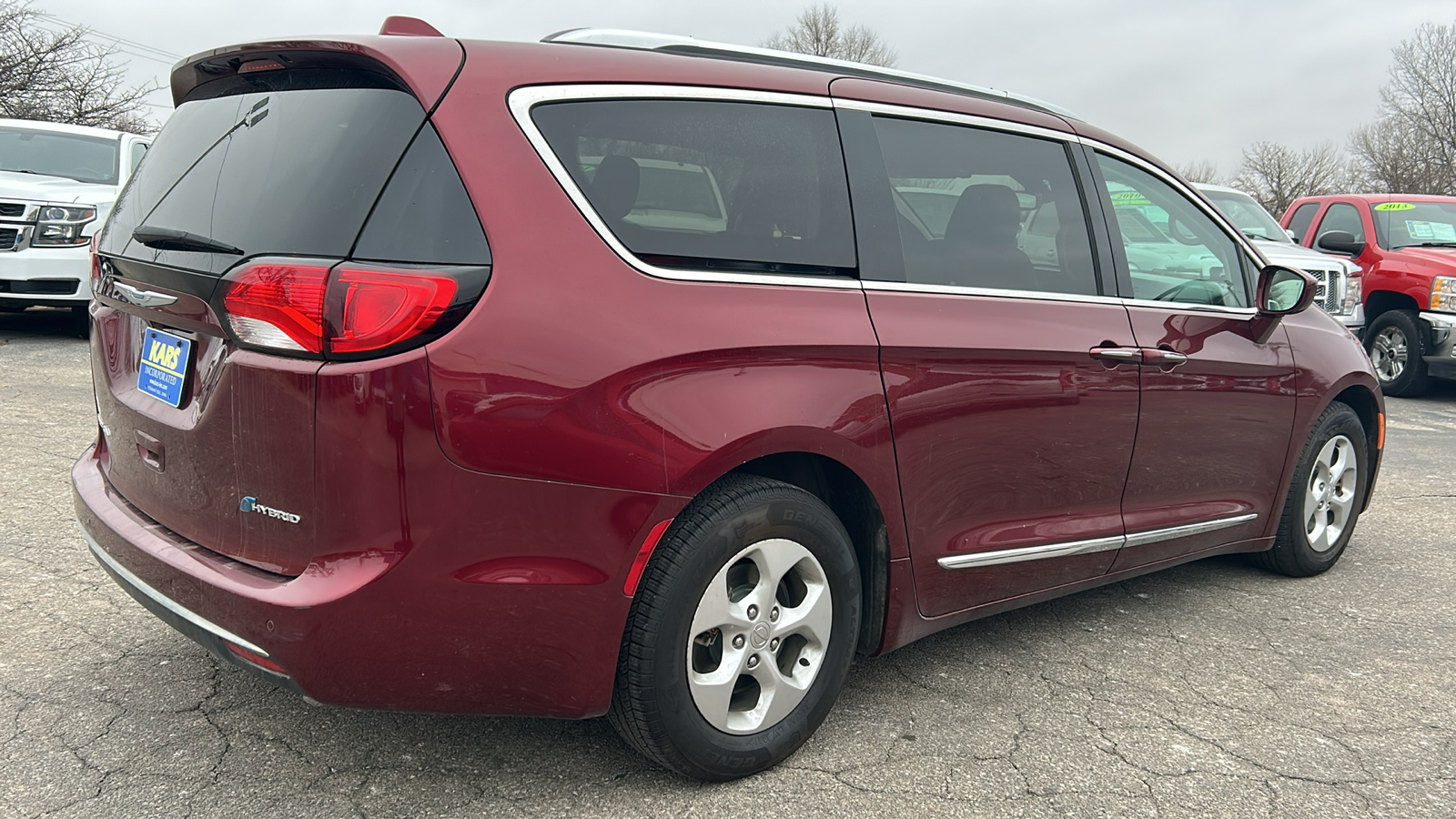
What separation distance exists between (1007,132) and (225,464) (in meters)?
2.31

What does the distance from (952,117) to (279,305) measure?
1.91 m

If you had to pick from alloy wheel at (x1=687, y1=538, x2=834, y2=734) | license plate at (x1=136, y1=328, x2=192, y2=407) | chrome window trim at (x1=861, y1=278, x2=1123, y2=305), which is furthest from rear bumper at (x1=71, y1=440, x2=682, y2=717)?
chrome window trim at (x1=861, y1=278, x2=1123, y2=305)

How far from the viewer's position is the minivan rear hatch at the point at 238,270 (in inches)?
82.0

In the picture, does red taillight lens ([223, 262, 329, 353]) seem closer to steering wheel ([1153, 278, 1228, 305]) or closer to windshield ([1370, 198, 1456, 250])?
steering wheel ([1153, 278, 1228, 305])

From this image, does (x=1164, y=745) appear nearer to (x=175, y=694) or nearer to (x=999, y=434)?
(x=999, y=434)

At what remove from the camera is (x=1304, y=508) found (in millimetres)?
4148

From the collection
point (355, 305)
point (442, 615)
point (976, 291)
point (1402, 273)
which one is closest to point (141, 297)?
point (355, 305)

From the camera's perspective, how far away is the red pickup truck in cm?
954

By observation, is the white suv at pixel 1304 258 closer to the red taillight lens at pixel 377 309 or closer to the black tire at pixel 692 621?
the black tire at pixel 692 621

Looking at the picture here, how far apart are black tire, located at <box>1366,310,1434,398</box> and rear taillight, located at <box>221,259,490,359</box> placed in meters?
9.94

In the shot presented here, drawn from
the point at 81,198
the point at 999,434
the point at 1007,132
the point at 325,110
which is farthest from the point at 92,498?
the point at 81,198

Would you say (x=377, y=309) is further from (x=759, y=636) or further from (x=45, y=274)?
(x=45, y=274)

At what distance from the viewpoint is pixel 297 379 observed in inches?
80.4

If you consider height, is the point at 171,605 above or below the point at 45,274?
above
